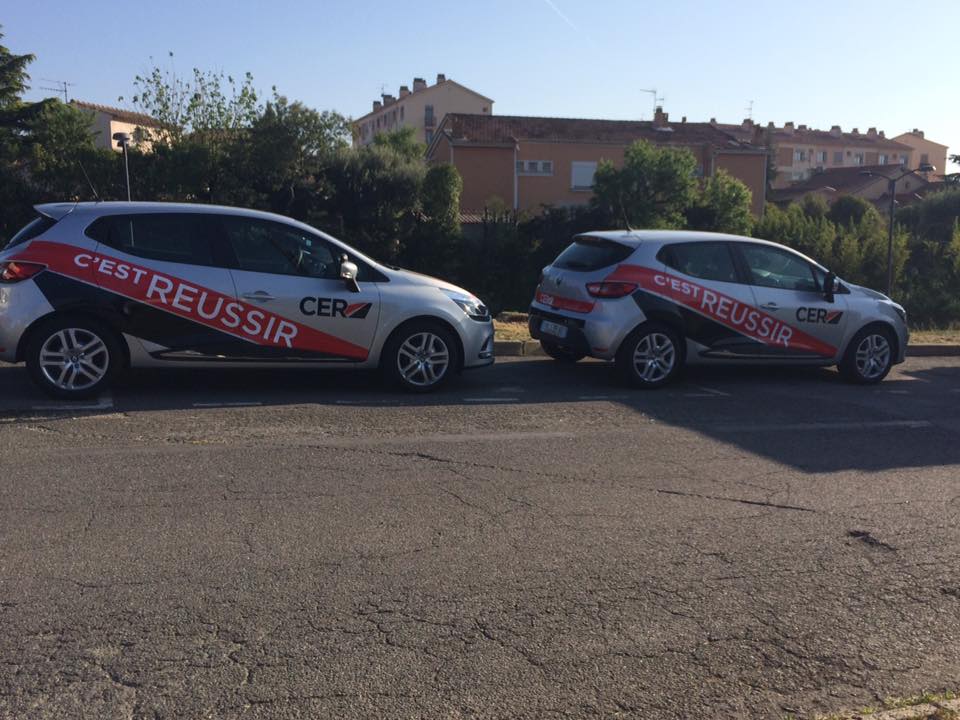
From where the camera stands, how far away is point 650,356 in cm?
1024

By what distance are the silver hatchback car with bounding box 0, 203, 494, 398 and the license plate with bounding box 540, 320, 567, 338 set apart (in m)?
1.27

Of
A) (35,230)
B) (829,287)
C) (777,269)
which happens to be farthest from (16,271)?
Result: (829,287)

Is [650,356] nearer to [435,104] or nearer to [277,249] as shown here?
Answer: [277,249]

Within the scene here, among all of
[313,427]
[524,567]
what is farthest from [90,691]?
[313,427]

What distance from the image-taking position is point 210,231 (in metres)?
8.84

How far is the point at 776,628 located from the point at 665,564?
80 cm

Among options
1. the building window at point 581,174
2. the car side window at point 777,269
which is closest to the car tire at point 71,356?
the car side window at point 777,269

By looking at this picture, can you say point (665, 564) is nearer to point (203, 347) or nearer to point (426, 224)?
point (203, 347)

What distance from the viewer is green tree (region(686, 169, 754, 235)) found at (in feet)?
117

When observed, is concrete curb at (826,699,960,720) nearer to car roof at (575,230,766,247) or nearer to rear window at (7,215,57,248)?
car roof at (575,230,766,247)

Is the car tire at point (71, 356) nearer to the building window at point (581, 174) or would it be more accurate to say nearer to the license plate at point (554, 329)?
the license plate at point (554, 329)

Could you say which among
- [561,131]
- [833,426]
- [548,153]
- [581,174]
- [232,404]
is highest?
[561,131]

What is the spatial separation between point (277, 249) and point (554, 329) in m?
3.21

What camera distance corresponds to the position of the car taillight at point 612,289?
33.0 ft
